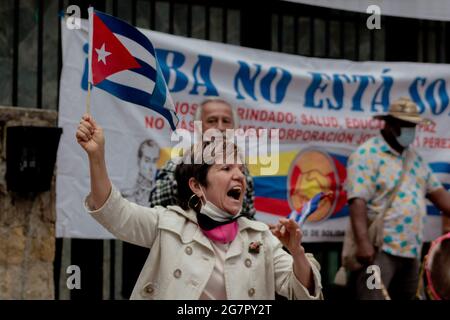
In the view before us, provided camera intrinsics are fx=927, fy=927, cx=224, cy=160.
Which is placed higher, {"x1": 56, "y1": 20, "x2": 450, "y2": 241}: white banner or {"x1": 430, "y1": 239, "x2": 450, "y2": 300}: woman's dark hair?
{"x1": 56, "y1": 20, "x2": 450, "y2": 241}: white banner

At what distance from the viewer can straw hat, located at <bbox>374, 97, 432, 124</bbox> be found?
699cm

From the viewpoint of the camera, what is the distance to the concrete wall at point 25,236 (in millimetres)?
6043

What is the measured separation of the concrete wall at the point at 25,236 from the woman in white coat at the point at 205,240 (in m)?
2.20

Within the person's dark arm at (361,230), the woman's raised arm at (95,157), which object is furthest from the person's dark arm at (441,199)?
Result: the woman's raised arm at (95,157)

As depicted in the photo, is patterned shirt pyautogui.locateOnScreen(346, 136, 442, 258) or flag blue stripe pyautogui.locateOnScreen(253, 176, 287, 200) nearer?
patterned shirt pyautogui.locateOnScreen(346, 136, 442, 258)

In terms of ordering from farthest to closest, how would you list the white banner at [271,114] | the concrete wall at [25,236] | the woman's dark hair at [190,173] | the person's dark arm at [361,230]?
1. the person's dark arm at [361,230]
2. the white banner at [271,114]
3. the concrete wall at [25,236]
4. the woman's dark hair at [190,173]

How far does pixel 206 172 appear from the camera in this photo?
163 inches

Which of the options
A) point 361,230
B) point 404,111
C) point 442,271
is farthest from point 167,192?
point 404,111

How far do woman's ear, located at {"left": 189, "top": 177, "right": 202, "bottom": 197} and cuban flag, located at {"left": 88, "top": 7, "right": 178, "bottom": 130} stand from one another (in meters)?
0.38

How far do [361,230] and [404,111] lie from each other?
3.37ft

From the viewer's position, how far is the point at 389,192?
6793mm

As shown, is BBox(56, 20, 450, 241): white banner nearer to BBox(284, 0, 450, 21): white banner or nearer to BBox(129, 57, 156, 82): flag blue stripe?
BBox(284, 0, 450, 21): white banner

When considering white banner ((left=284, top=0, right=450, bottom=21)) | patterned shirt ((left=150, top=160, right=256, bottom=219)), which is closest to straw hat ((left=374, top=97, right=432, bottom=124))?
white banner ((left=284, top=0, right=450, bottom=21))

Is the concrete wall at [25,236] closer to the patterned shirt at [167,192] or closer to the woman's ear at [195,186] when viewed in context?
the patterned shirt at [167,192]
